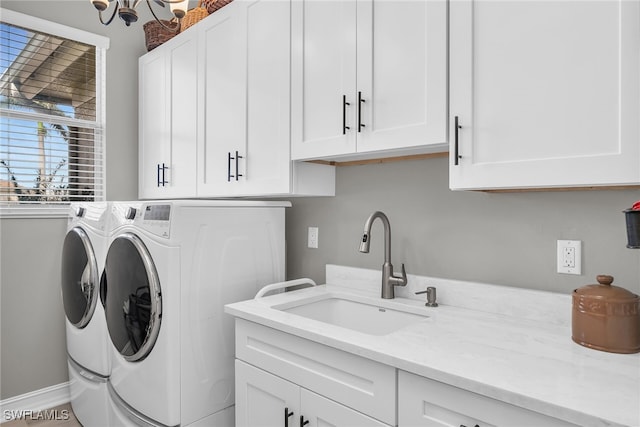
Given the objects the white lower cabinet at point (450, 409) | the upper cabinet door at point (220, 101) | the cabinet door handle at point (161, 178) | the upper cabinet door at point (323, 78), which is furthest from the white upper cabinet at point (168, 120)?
the white lower cabinet at point (450, 409)

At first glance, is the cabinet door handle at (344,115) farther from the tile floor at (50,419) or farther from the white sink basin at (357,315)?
the tile floor at (50,419)

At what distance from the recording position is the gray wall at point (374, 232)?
4.36 feet

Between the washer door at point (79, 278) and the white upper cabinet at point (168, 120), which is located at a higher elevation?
the white upper cabinet at point (168, 120)

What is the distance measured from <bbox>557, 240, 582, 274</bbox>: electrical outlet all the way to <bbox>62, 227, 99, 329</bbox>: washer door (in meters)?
2.20

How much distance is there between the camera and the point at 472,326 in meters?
1.31

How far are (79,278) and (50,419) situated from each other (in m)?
0.96

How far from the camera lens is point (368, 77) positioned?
1.48m

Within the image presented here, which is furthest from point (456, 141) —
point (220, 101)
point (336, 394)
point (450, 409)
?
point (220, 101)

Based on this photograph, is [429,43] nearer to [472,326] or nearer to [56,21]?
[472,326]

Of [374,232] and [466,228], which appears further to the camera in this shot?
[374,232]

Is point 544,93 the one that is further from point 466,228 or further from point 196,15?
point 196,15

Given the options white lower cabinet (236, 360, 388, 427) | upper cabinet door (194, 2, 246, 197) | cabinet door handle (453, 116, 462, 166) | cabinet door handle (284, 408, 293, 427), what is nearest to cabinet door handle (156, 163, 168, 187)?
upper cabinet door (194, 2, 246, 197)

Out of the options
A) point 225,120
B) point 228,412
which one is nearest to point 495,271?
point 228,412

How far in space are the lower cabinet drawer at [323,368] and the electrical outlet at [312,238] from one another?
0.71m
